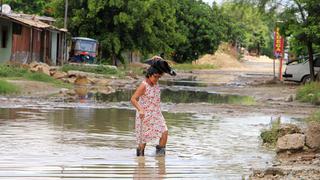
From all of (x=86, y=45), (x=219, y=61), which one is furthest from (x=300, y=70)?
(x=219, y=61)

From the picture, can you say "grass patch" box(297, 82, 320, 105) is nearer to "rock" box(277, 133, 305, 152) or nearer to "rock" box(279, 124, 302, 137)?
"rock" box(279, 124, 302, 137)

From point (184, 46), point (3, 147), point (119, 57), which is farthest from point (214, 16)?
point (3, 147)

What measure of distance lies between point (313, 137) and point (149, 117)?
2.51 metres

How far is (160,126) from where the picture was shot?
9.62 m

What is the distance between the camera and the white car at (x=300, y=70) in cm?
3450

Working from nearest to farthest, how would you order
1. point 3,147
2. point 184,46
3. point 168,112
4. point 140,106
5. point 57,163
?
point 57,163 < point 140,106 < point 3,147 < point 168,112 < point 184,46

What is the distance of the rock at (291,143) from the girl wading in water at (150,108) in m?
1.75

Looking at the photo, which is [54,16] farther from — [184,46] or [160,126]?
[160,126]

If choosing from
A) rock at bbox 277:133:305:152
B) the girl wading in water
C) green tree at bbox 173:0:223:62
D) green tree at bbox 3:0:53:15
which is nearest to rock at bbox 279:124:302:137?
rock at bbox 277:133:305:152

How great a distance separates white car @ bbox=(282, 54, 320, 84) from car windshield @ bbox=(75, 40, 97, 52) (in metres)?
14.1

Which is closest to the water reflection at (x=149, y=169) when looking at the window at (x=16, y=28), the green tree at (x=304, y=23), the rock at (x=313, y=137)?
the rock at (x=313, y=137)

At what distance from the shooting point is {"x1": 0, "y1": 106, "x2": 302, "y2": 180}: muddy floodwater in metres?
8.12

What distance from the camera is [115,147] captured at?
10758mm

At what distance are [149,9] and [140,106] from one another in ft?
125
